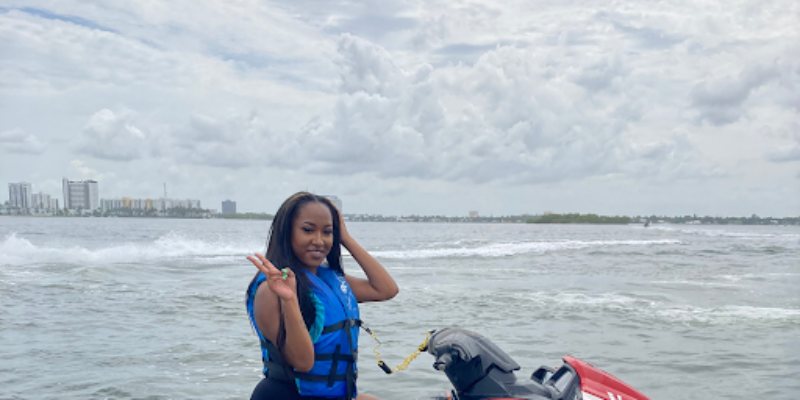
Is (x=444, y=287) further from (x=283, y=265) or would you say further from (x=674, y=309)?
(x=283, y=265)

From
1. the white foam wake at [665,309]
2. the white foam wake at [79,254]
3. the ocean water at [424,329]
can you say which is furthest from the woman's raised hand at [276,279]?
the white foam wake at [79,254]

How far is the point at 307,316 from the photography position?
7.72ft

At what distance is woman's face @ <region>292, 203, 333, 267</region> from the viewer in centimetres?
243

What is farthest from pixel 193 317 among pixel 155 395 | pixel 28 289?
pixel 28 289

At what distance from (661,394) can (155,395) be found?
466 cm

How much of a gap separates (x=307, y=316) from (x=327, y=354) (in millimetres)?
178

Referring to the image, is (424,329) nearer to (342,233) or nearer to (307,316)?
(342,233)

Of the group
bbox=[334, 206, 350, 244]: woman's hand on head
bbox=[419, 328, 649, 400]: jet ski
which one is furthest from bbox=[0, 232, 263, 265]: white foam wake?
bbox=[419, 328, 649, 400]: jet ski

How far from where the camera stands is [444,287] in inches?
526

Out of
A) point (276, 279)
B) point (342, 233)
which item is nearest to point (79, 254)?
point (342, 233)

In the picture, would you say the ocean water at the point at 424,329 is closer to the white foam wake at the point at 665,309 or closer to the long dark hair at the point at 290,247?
the white foam wake at the point at 665,309

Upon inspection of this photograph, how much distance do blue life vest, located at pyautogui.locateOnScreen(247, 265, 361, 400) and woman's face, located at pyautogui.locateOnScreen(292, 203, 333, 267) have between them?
8 centimetres

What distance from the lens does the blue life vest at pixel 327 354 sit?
92.5 inches

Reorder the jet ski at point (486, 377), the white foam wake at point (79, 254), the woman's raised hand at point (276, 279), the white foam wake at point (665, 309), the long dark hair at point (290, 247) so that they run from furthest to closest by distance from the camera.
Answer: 1. the white foam wake at point (79, 254)
2. the white foam wake at point (665, 309)
3. the long dark hair at point (290, 247)
4. the jet ski at point (486, 377)
5. the woman's raised hand at point (276, 279)
